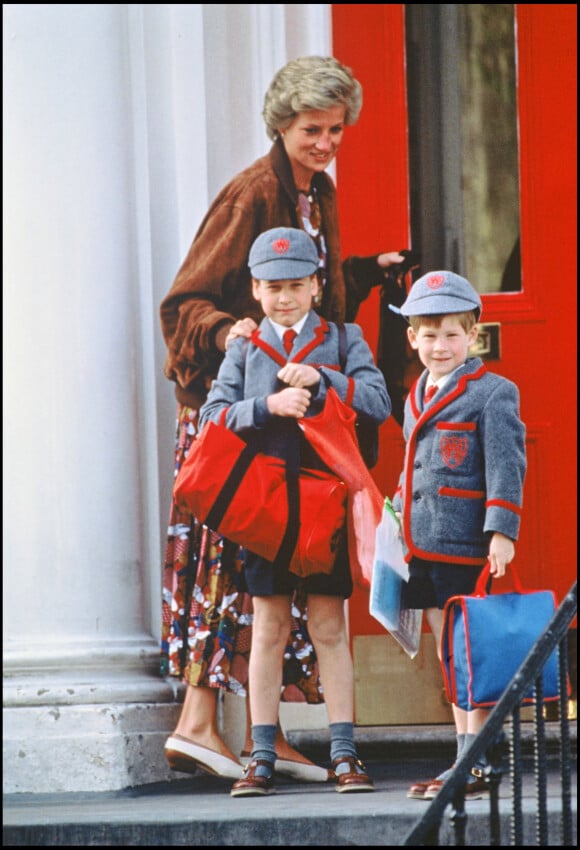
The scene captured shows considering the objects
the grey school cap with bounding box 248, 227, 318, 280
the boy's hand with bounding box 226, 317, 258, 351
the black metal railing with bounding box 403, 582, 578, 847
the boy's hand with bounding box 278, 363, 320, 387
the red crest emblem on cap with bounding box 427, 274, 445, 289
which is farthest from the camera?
the boy's hand with bounding box 226, 317, 258, 351

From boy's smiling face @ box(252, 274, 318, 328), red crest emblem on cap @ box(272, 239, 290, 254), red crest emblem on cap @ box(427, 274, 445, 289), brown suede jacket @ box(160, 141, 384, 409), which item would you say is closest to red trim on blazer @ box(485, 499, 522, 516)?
red crest emblem on cap @ box(427, 274, 445, 289)

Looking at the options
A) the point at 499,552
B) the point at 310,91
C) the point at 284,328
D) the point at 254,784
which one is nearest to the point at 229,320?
the point at 284,328

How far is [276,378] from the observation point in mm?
5266

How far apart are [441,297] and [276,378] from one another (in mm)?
618

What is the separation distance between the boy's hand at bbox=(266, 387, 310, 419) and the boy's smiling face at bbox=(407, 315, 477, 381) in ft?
1.23

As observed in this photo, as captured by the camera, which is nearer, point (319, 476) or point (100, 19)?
point (319, 476)

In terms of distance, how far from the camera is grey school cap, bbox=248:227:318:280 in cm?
527

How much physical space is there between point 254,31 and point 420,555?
7.94 feet

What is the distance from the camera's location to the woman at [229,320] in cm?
555

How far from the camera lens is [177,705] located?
5730 mm

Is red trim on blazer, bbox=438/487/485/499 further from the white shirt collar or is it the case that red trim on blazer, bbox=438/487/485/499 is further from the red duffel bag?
the white shirt collar

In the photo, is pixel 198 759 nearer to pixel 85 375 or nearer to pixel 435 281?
pixel 85 375

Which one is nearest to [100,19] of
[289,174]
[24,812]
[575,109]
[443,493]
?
[289,174]

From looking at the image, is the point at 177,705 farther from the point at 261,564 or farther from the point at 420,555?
the point at 420,555
